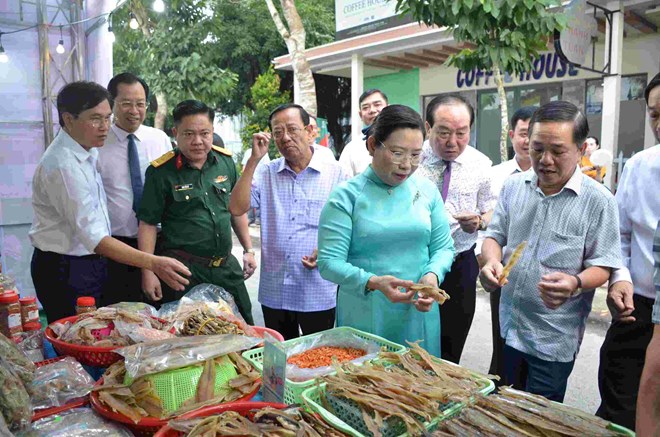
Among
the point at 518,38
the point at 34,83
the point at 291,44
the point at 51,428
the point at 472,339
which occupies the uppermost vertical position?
the point at 291,44

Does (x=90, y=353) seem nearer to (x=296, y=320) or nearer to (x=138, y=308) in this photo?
(x=138, y=308)

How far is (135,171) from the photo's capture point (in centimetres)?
300

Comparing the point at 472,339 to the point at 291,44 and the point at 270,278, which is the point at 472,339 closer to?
the point at 270,278

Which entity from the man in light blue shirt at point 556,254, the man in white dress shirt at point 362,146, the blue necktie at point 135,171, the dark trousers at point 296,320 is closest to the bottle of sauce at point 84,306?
the blue necktie at point 135,171

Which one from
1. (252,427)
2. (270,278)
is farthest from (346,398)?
(270,278)

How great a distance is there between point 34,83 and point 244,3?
12.5 metres

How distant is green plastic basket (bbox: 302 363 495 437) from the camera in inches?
53.0

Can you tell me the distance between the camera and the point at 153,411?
4.56 feet

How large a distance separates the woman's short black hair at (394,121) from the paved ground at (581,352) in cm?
249

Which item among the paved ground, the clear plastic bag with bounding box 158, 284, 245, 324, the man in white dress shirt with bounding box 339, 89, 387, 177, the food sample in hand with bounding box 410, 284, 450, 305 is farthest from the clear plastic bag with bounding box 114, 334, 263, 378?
the paved ground

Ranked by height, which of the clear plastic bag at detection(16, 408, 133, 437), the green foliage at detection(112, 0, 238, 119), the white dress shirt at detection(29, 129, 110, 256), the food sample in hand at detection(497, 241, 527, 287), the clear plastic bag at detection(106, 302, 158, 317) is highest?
the green foliage at detection(112, 0, 238, 119)

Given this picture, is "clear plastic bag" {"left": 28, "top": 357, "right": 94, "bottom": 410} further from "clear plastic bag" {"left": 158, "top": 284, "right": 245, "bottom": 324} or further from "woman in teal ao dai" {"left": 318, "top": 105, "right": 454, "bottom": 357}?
"woman in teal ao dai" {"left": 318, "top": 105, "right": 454, "bottom": 357}

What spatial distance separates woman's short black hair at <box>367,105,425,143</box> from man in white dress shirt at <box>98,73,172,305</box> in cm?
160

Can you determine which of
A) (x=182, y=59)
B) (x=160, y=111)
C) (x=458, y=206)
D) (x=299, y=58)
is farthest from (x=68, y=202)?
(x=160, y=111)
